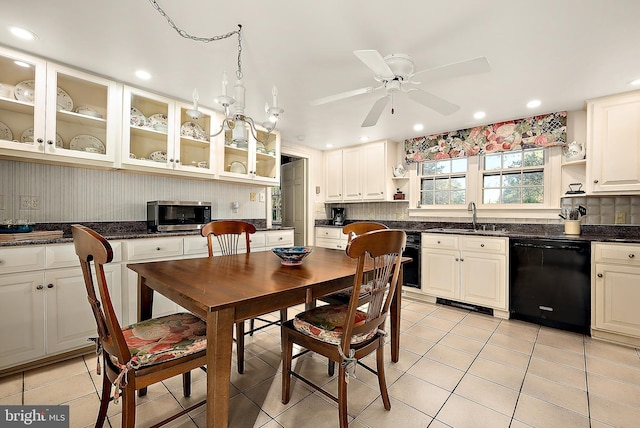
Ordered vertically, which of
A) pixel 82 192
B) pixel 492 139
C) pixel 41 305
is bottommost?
pixel 41 305

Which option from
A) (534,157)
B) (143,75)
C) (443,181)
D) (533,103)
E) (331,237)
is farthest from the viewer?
(331,237)

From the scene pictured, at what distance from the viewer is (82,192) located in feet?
8.78

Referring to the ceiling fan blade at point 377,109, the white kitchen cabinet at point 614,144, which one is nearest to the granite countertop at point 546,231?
the white kitchen cabinet at point 614,144

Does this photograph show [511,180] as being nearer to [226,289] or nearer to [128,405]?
[226,289]

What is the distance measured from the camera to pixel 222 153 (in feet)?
10.8

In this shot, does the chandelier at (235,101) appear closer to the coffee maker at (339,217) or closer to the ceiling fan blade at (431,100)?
the ceiling fan blade at (431,100)

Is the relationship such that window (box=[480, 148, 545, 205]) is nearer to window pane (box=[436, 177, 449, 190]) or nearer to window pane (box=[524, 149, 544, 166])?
window pane (box=[524, 149, 544, 166])

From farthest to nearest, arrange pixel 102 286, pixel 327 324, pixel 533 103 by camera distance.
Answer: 1. pixel 533 103
2. pixel 327 324
3. pixel 102 286

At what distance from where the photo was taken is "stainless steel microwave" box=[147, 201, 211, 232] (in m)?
2.85

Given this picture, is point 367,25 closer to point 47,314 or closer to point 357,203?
point 47,314

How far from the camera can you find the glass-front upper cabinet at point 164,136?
2.67m

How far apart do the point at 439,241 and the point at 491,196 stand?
968mm

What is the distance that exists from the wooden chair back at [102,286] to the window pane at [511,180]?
410 centimetres

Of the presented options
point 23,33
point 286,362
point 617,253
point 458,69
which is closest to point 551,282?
point 617,253
